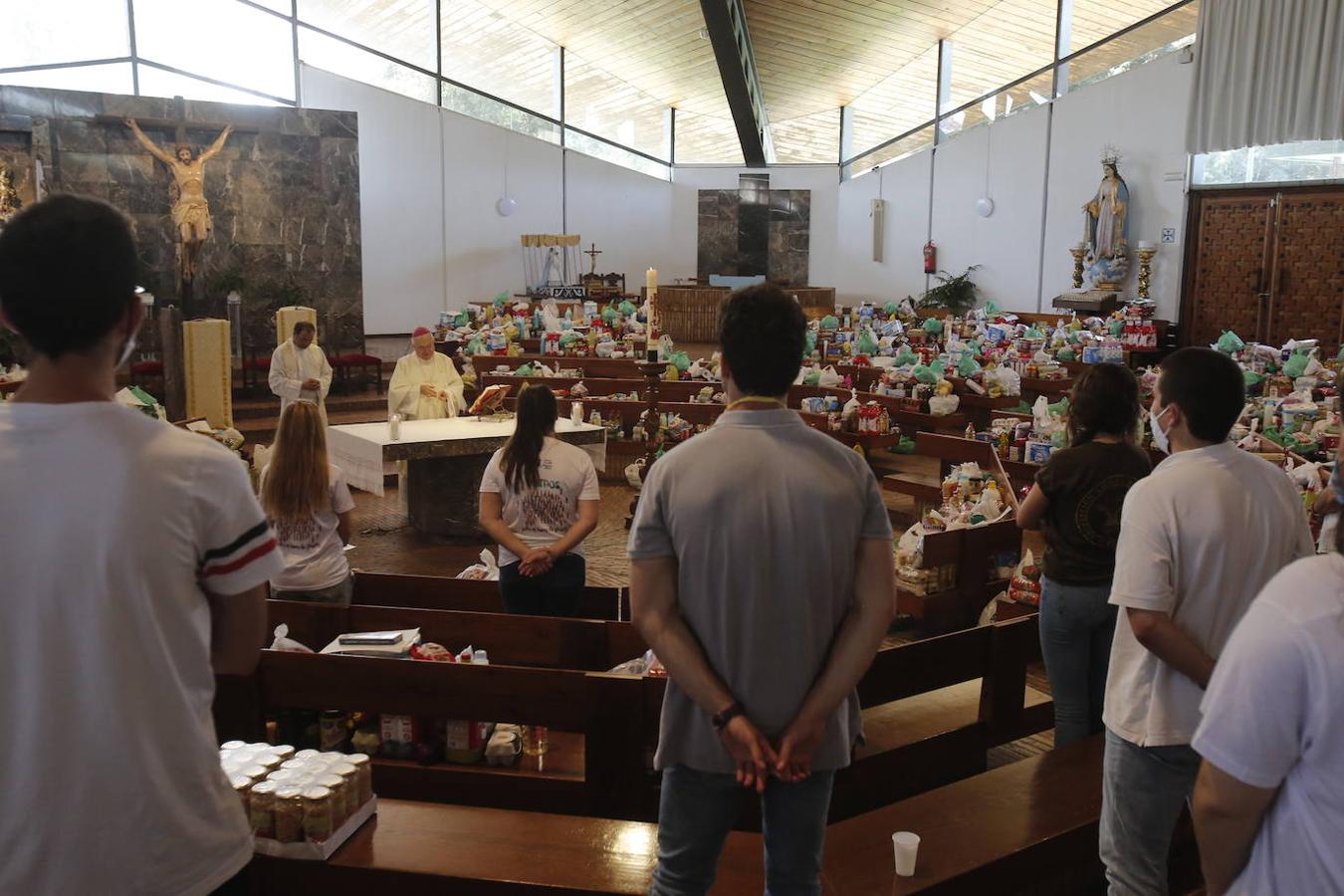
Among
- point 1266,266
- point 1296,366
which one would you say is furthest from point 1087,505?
point 1266,266

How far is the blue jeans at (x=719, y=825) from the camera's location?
184 cm

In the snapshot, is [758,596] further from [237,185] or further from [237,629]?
[237,185]

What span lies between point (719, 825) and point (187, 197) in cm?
1324

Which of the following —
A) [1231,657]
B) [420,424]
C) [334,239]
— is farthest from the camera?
[334,239]

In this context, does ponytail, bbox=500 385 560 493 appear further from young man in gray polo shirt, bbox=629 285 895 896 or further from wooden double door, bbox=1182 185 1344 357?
wooden double door, bbox=1182 185 1344 357

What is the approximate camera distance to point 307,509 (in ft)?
12.6

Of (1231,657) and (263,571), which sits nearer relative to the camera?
(1231,657)

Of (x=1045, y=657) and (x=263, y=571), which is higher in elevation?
(x=263, y=571)

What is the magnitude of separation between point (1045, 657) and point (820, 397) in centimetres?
593

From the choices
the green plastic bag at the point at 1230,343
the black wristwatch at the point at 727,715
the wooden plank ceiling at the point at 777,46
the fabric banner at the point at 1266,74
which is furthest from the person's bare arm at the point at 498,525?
the wooden plank ceiling at the point at 777,46

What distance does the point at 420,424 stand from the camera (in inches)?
284

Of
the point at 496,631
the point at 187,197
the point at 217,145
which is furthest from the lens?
the point at 217,145

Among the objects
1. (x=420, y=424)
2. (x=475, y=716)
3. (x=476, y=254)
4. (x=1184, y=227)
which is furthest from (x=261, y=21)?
(x=475, y=716)

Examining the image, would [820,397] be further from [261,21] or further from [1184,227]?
[261,21]
